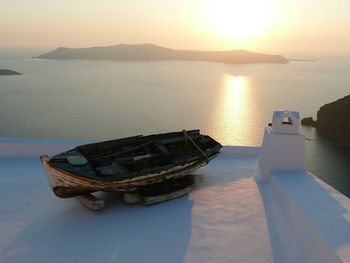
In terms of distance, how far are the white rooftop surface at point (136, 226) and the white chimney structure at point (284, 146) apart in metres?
0.75

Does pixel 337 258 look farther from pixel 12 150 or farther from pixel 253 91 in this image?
pixel 253 91

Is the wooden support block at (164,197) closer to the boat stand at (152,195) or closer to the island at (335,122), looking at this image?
the boat stand at (152,195)

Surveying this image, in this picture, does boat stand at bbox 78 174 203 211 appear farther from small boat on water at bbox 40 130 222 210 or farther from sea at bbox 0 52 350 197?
sea at bbox 0 52 350 197

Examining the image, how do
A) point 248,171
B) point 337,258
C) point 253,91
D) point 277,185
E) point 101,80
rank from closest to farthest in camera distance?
1. point 337,258
2. point 277,185
3. point 248,171
4. point 253,91
5. point 101,80

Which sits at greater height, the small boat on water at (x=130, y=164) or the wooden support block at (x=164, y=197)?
the small boat on water at (x=130, y=164)

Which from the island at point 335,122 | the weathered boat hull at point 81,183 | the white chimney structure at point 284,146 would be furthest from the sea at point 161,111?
the weathered boat hull at point 81,183

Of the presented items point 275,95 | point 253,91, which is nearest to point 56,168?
point 275,95

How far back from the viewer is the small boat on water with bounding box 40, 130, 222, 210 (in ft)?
22.6

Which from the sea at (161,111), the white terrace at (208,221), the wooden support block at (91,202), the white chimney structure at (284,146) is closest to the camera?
the white terrace at (208,221)

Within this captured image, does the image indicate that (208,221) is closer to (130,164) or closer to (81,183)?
(130,164)

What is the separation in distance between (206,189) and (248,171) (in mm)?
1753

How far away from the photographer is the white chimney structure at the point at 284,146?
8188 mm

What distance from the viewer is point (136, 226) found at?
22.2 feet

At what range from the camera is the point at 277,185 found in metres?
7.44
